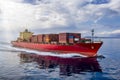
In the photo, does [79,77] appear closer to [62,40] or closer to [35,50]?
[62,40]

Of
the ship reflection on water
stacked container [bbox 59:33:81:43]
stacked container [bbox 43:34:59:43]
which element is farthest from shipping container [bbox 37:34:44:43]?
the ship reflection on water

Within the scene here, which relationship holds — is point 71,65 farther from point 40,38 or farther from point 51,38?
point 40,38

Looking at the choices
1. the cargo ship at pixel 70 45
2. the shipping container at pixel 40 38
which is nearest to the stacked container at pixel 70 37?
the cargo ship at pixel 70 45

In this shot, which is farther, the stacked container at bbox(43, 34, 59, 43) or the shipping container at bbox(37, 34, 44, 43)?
the shipping container at bbox(37, 34, 44, 43)

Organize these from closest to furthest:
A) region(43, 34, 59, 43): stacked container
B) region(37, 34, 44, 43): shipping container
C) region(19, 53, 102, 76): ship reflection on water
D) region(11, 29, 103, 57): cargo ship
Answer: region(19, 53, 102, 76): ship reflection on water, region(11, 29, 103, 57): cargo ship, region(43, 34, 59, 43): stacked container, region(37, 34, 44, 43): shipping container

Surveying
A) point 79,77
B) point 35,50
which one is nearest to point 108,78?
point 79,77

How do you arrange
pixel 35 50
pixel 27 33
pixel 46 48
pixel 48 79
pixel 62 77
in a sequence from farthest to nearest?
pixel 27 33
pixel 35 50
pixel 46 48
pixel 62 77
pixel 48 79

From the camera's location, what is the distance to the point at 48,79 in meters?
28.6

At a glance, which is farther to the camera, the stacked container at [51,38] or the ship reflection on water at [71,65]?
the stacked container at [51,38]

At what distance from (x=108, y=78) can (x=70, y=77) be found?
549 cm

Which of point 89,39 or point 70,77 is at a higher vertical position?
point 89,39

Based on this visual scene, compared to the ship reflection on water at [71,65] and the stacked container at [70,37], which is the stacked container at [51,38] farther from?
the ship reflection on water at [71,65]

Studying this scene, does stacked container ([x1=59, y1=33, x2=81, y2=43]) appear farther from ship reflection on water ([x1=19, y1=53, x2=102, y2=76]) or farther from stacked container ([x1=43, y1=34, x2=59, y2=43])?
ship reflection on water ([x1=19, y1=53, x2=102, y2=76])

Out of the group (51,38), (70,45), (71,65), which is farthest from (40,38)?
(71,65)
